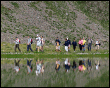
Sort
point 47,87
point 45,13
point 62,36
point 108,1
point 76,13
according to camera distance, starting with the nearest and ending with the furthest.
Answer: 1. point 47,87
2. point 62,36
3. point 45,13
4. point 76,13
5. point 108,1

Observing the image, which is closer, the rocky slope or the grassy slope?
the rocky slope

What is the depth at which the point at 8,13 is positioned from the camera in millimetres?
61469

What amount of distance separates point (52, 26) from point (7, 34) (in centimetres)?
1469

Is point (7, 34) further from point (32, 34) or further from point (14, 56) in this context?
→ point (14, 56)

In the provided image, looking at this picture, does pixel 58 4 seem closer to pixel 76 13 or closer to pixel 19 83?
pixel 76 13

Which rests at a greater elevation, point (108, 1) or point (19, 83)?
point (108, 1)

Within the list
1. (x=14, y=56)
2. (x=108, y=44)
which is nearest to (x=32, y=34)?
(x=108, y=44)

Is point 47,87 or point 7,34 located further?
point 7,34

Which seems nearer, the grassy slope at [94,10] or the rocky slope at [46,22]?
the rocky slope at [46,22]

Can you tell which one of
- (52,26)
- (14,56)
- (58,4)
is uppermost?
(58,4)

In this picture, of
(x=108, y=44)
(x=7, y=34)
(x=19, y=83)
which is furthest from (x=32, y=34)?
(x=19, y=83)

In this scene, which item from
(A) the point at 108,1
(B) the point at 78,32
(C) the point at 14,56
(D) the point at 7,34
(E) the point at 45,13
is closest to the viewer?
(C) the point at 14,56

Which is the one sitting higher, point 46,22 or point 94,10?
point 94,10

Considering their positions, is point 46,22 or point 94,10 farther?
point 94,10
